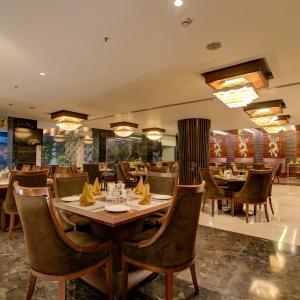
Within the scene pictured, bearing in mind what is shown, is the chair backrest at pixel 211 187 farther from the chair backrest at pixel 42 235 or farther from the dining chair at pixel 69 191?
the chair backrest at pixel 42 235

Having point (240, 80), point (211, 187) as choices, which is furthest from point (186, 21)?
point (211, 187)

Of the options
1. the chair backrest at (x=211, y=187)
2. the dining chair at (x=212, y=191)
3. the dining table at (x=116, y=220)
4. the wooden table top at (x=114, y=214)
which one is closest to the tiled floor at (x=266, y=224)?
the dining chair at (x=212, y=191)

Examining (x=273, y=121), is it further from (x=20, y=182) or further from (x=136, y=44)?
(x=20, y=182)

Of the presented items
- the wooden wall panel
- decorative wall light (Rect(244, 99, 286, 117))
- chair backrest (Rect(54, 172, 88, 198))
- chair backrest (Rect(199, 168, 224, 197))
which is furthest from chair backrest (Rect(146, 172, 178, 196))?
the wooden wall panel

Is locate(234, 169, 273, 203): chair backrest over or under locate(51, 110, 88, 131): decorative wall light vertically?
under

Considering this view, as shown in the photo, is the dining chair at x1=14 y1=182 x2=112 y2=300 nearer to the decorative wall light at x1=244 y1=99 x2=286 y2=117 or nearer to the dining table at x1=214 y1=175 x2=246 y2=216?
the dining table at x1=214 y1=175 x2=246 y2=216

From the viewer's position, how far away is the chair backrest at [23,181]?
10.8ft

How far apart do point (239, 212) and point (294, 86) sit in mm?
2830

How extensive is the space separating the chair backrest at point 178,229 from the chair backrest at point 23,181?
2.45m

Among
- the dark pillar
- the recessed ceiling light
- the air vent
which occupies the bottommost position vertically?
the dark pillar

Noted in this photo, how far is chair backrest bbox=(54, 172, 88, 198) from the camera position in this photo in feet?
9.27

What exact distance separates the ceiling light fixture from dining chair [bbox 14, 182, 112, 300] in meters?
3.08

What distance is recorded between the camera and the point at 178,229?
1649mm

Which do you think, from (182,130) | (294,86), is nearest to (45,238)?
(294,86)
